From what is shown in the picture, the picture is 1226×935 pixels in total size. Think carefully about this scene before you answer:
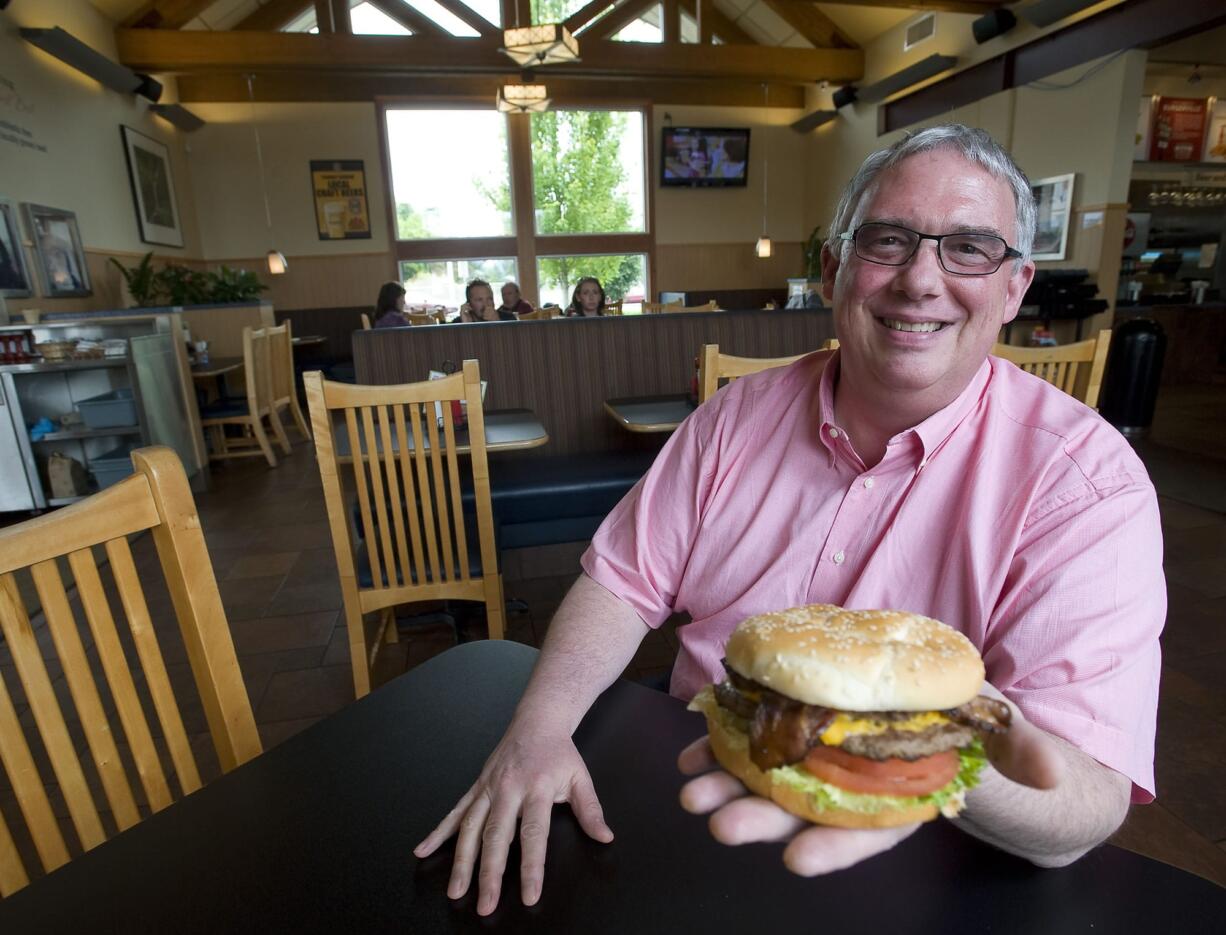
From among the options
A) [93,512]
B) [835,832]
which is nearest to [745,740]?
[835,832]

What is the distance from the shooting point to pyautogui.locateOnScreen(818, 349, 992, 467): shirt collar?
3.03 feet

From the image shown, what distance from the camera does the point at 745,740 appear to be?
1.98ft

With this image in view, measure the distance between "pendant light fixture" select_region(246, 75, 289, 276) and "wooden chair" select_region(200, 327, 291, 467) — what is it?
4219mm

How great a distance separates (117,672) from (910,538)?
1041 millimetres

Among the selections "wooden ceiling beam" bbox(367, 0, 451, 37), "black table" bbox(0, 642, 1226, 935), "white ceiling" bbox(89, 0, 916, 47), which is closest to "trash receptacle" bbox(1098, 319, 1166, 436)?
"white ceiling" bbox(89, 0, 916, 47)

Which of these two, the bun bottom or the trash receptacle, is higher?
the bun bottom

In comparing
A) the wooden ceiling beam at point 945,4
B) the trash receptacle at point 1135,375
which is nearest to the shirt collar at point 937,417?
the trash receptacle at point 1135,375

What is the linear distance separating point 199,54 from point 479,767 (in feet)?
32.0

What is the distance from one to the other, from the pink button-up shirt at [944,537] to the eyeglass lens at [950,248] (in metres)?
0.17

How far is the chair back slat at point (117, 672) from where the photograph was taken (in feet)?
2.82

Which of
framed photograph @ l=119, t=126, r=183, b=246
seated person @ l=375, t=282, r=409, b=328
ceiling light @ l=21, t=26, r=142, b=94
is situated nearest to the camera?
ceiling light @ l=21, t=26, r=142, b=94

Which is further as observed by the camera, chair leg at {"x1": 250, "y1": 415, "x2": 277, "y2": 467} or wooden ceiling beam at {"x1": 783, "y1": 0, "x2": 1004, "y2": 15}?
wooden ceiling beam at {"x1": 783, "y1": 0, "x2": 1004, "y2": 15}

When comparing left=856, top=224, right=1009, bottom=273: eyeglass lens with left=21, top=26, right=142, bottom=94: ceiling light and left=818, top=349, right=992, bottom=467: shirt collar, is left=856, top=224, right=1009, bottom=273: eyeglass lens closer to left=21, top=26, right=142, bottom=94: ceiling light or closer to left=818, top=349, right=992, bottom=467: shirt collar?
left=818, top=349, right=992, bottom=467: shirt collar

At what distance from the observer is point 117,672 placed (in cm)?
87
